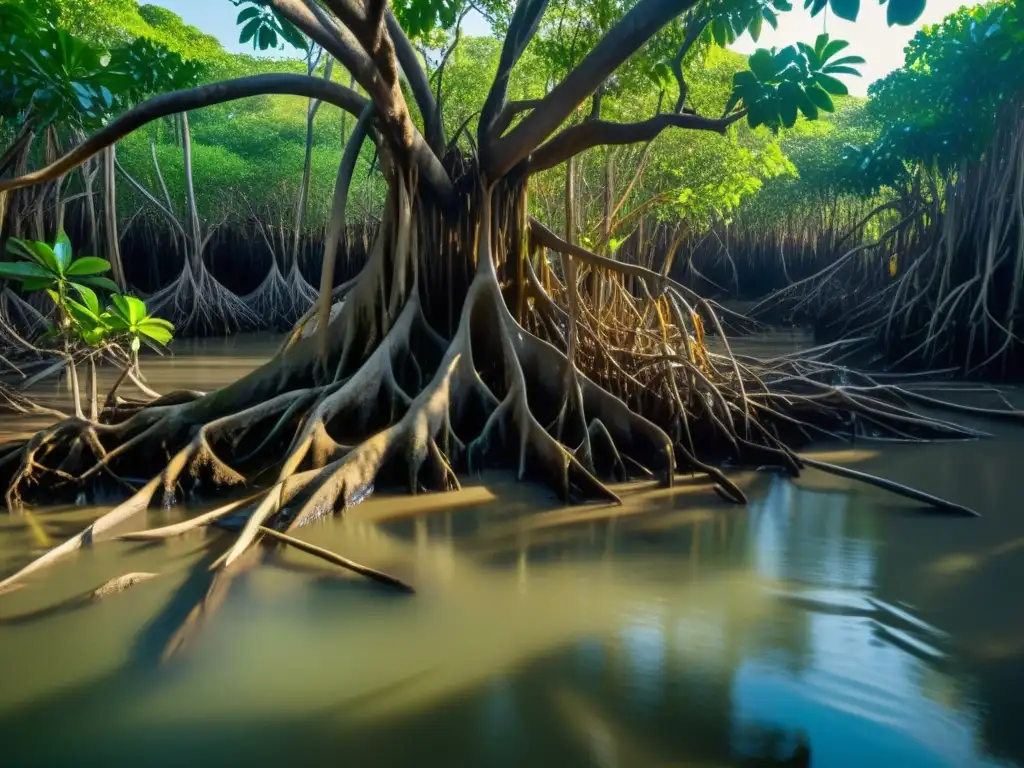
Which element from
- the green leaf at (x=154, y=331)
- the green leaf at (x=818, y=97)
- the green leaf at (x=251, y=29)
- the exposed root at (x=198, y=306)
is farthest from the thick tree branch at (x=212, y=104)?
the exposed root at (x=198, y=306)

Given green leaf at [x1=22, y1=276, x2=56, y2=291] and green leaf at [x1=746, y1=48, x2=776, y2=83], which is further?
green leaf at [x1=746, y1=48, x2=776, y2=83]

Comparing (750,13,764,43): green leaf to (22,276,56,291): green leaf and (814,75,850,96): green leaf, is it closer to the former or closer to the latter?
(814,75,850,96): green leaf

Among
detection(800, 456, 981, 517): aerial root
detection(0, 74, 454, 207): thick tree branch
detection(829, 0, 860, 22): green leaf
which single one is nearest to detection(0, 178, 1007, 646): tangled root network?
detection(0, 74, 454, 207): thick tree branch

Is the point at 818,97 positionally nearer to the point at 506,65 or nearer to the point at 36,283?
the point at 506,65

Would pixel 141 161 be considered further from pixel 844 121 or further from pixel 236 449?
pixel 236 449

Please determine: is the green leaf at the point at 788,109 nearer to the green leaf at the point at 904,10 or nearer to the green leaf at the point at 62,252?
the green leaf at the point at 904,10

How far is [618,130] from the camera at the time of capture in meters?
4.13

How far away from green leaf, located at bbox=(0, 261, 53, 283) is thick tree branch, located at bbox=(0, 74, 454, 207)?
0.34 metres

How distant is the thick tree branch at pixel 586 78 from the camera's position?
11.1 ft

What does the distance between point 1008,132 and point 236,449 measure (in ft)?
22.0

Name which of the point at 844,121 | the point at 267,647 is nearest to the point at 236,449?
the point at 267,647

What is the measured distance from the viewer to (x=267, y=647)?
1.97 meters

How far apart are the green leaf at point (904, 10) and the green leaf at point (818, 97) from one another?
1262 millimetres

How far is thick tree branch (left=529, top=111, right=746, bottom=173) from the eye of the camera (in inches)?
159
